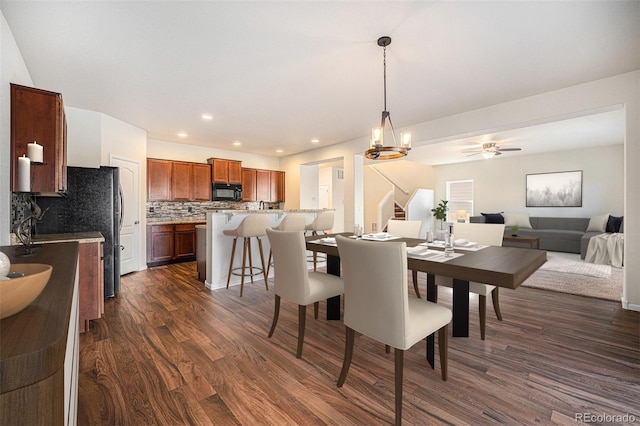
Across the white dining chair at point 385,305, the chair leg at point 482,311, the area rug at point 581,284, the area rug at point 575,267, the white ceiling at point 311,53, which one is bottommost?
the area rug at point 581,284

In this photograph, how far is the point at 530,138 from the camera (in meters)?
5.80

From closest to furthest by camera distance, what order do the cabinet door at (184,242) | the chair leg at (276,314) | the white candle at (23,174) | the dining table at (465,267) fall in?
1. the dining table at (465,267)
2. the white candle at (23,174)
3. the chair leg at (276,314)
4. the cabinet door at (184,242)

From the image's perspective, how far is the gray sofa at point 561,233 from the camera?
6012 mm

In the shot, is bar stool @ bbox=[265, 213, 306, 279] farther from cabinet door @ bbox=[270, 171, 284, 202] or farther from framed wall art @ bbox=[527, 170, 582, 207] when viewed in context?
framed wall art @ bbox=[527, 170, 582, 207]

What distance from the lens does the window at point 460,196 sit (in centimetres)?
883

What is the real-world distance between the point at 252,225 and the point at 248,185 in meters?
3.30

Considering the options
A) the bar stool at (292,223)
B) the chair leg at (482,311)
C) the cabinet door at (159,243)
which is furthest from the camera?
the cabinet door at (159,243)

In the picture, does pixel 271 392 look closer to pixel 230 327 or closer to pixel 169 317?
pixel 230 327

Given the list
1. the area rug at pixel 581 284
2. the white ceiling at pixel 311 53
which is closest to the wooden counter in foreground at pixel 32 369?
the white ceiling at pixel 311 53

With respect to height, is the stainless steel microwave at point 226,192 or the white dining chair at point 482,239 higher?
the stainless steel microwave at point 226,192

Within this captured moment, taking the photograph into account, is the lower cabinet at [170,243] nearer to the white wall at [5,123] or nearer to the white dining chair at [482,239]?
the white wall at [5,123]

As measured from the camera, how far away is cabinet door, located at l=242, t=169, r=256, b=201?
6.66 meters

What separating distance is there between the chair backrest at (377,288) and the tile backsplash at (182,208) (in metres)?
5.25

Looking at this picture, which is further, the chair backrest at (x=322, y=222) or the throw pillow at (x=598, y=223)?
the throw pillow at (x=598, y=223)
